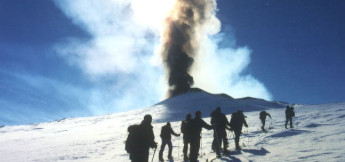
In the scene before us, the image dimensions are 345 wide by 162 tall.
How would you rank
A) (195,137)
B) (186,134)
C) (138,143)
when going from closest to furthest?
(138,143) → (195,137) → (186,134)

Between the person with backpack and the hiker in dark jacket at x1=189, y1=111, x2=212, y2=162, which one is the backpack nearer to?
the person with backpack

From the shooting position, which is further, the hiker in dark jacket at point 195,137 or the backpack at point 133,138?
the hiker in dark jacket at point 195,137

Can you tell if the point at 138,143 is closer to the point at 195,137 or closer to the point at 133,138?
the point at 133,138

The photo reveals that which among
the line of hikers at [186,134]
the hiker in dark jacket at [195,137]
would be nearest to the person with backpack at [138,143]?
the line of hikers at [186,134]

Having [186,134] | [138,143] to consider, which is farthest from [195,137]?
[138,143]

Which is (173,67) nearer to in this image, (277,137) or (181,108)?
(181,108)

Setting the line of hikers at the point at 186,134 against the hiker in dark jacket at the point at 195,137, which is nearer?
the line of hikers at the point at 186,134

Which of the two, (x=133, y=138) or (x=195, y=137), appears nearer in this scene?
(x=133, y=138)

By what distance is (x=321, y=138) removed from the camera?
14320mm

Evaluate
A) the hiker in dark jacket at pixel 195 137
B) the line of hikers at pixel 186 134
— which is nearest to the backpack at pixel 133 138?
the line of hikers at pixel 186 134

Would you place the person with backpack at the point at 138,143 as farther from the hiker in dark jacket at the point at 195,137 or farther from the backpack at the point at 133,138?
the hiker in dark jacket at the point at 195,137

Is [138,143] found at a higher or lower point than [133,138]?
lower

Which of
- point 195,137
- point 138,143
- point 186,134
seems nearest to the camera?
point 138,143

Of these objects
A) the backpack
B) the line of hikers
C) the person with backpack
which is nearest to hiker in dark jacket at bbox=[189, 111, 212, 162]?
the line of hikers
